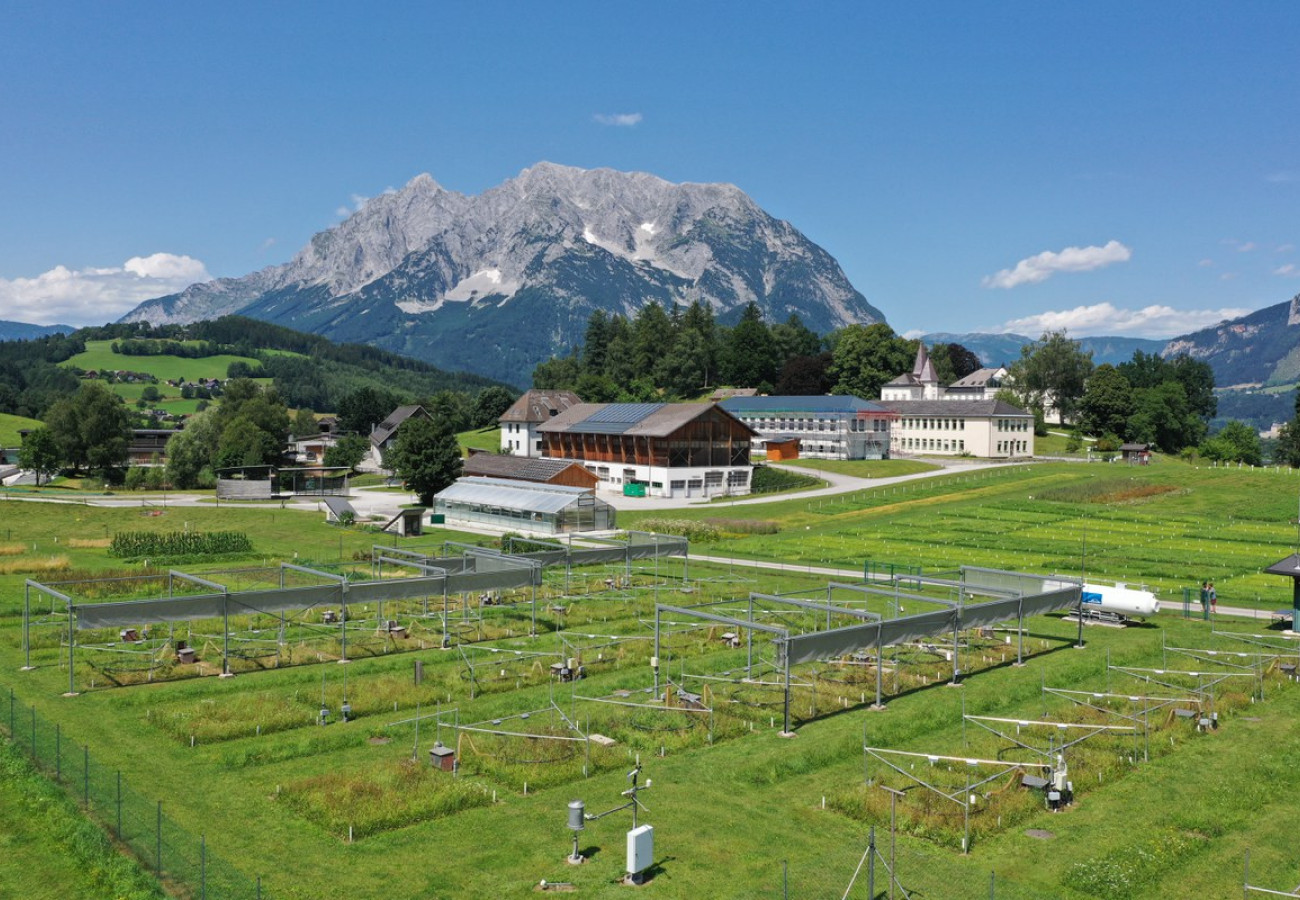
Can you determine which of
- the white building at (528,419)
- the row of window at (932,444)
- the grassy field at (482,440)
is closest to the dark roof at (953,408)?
the row of window at (932,444)

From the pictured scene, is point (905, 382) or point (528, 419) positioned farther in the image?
point (905, 382)

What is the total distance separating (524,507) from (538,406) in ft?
220

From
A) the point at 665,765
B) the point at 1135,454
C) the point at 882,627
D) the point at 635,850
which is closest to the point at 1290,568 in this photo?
the point at 882,627

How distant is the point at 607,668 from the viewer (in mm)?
38750

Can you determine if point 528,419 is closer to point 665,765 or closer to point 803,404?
point 803,404

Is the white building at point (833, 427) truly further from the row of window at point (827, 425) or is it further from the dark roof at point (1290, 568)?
the dark roof at point (1290, 568)

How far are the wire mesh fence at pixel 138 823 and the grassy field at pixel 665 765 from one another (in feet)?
2.02

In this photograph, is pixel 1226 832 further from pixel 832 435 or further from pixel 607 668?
pixel 832 435

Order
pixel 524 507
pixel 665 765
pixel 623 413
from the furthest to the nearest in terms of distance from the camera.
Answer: pixel 623 413
pixel 524 507
pixel 665 765

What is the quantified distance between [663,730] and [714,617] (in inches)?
285

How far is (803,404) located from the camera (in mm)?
146875

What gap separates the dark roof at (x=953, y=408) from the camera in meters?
137

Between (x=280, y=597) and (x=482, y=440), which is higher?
(x=482, y=440)

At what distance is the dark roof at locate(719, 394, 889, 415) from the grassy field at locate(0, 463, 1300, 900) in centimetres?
8892
